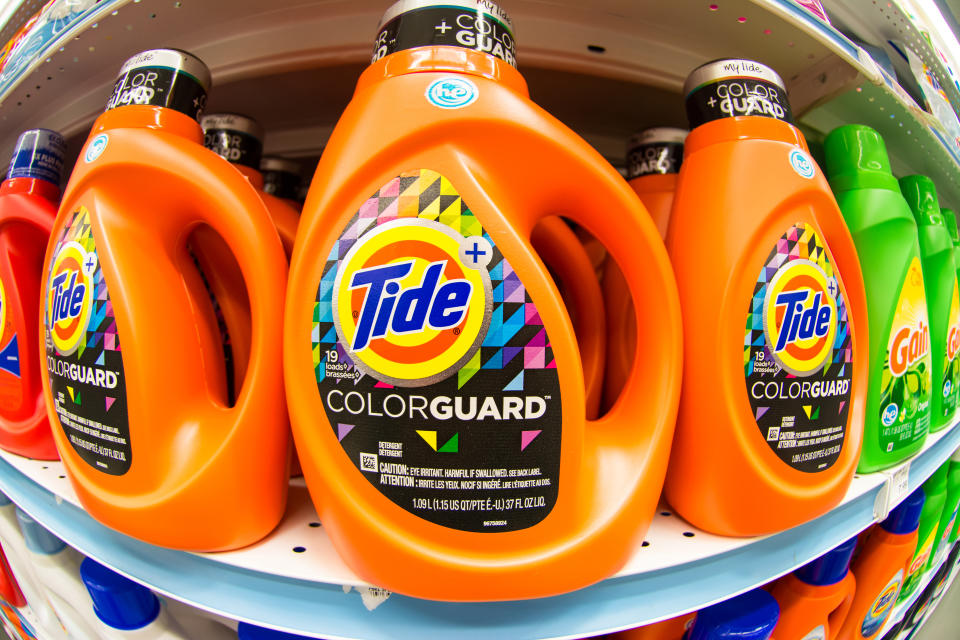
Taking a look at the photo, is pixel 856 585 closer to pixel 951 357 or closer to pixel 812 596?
pixel 812 596

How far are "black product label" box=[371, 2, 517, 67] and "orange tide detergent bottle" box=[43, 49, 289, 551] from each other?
0.64 ft

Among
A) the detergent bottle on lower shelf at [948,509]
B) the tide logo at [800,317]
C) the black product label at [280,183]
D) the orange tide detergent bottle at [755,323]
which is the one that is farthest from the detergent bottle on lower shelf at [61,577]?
the detergent bottle on lower shelf at [948,509]

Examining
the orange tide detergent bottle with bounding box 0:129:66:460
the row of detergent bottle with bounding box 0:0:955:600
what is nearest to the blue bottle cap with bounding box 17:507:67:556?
the orange tide detergent bottle with bounding box 0:129:66:460

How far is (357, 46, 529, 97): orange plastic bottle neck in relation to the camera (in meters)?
0.38

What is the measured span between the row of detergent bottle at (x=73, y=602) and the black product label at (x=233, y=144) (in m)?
0.52

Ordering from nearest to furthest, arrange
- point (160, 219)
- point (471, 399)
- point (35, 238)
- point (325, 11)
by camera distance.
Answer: point (471, 399), point (160, 219), point (325, 11), point (35, 238)

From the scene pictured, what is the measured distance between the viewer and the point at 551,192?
40 cm

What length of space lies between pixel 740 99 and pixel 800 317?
23 centimetres

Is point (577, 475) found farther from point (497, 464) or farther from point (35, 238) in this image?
point (35, 238)

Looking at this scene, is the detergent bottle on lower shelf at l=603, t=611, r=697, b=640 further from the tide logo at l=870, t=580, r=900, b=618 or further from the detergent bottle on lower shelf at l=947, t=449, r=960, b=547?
the detergent bottle on lower shelf at l=947, t=449, r=960, b=547

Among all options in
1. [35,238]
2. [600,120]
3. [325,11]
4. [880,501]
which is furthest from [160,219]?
[880,501]

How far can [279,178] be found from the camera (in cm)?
72

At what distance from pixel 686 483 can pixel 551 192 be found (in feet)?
1.04

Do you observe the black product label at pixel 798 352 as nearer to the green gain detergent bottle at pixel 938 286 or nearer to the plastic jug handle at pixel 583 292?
the plastic jug handle at pixel 583 292
